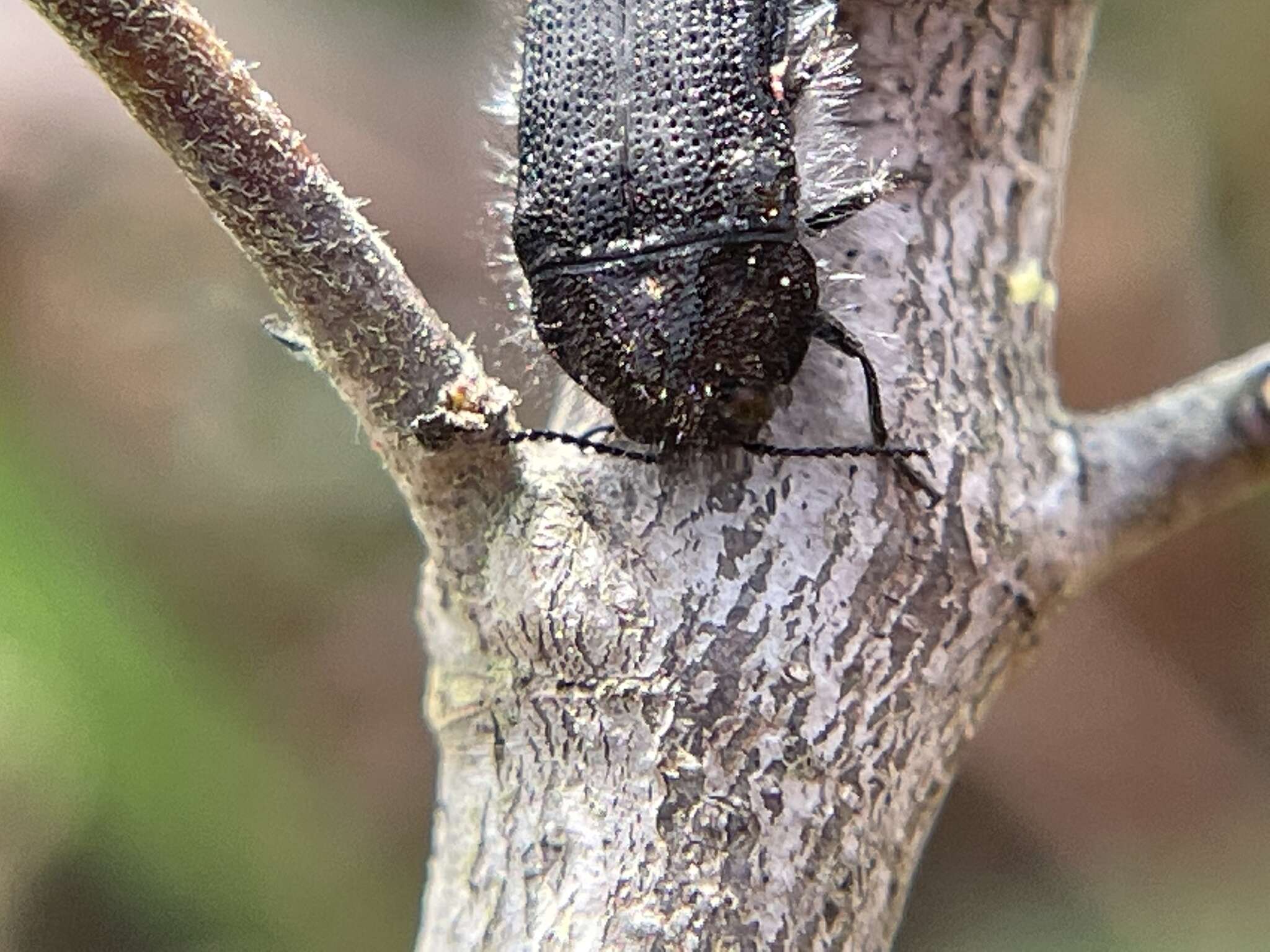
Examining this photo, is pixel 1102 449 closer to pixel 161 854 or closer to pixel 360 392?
pixel 360 392

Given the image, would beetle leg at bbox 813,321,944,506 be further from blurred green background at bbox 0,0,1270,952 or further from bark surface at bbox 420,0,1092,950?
blurred green background at bbox 0,0,1270,952

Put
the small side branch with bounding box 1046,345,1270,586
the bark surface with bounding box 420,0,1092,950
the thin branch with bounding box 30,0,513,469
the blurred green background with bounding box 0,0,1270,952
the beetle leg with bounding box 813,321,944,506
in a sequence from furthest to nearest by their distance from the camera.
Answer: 1. the blurred green background with bounding box 0,0,1270,952
2. the small side branch with bounding box 1046,345,1270,586
3. the beetle leg with bounding box 813,321,944,506
4. the bark surface with bounding box 420,0,1092,950
5. the thin branch with bounding box 30,0,513,469

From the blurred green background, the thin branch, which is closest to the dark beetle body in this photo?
the thin branch

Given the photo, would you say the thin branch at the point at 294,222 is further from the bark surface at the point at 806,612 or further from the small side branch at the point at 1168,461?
the small side branch at the point at 1168,461

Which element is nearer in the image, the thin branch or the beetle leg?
the thin branch

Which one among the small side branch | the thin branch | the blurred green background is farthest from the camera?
the blurred green background

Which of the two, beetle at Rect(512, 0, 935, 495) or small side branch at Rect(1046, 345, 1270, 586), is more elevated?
beetle at Rect(512, 0, 935, 495)

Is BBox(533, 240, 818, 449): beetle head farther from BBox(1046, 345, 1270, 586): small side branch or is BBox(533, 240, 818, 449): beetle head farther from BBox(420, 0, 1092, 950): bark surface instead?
BBox(1046, 345, 1270, 586): small side branch
